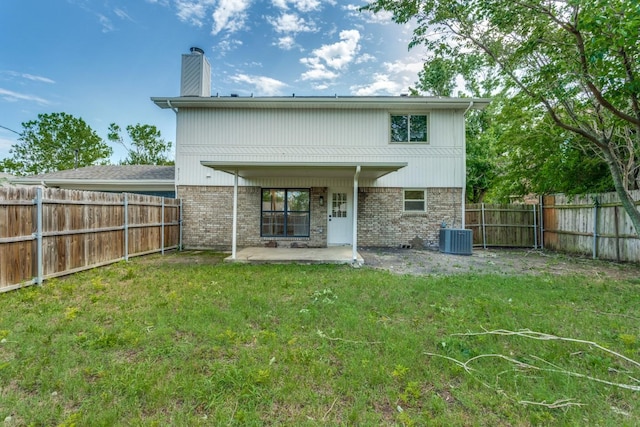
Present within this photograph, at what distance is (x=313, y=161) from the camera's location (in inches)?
421

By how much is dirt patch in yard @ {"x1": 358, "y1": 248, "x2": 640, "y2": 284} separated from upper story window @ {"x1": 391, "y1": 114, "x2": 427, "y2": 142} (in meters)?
4.03

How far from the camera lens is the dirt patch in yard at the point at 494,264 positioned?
22.7 ft

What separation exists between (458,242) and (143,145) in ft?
108

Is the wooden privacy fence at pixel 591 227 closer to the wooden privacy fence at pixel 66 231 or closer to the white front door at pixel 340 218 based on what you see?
the white front door at pixel 340 218

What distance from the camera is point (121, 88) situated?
19812 millimetres

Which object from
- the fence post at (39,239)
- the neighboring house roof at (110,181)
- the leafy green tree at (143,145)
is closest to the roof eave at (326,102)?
the neighboring house roof at (110,181)

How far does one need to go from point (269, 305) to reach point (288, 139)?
752 centimetres

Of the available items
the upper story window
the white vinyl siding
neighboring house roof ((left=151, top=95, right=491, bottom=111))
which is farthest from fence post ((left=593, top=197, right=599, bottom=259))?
the upper story window

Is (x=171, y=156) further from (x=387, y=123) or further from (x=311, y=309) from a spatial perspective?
(x=311, y=309)

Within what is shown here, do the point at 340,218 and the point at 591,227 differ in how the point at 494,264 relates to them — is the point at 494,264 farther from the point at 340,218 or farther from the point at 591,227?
the point at 340,218

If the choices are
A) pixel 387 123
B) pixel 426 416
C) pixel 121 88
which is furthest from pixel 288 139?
pixel 121 88

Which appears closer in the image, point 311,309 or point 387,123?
point 311,309

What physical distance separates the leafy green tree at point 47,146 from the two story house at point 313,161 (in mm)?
26366

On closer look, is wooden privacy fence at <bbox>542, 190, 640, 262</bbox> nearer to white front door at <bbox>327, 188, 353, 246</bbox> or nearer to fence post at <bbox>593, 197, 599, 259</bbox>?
fence post at <bbox>593, 197, 599, 259</bbox>
